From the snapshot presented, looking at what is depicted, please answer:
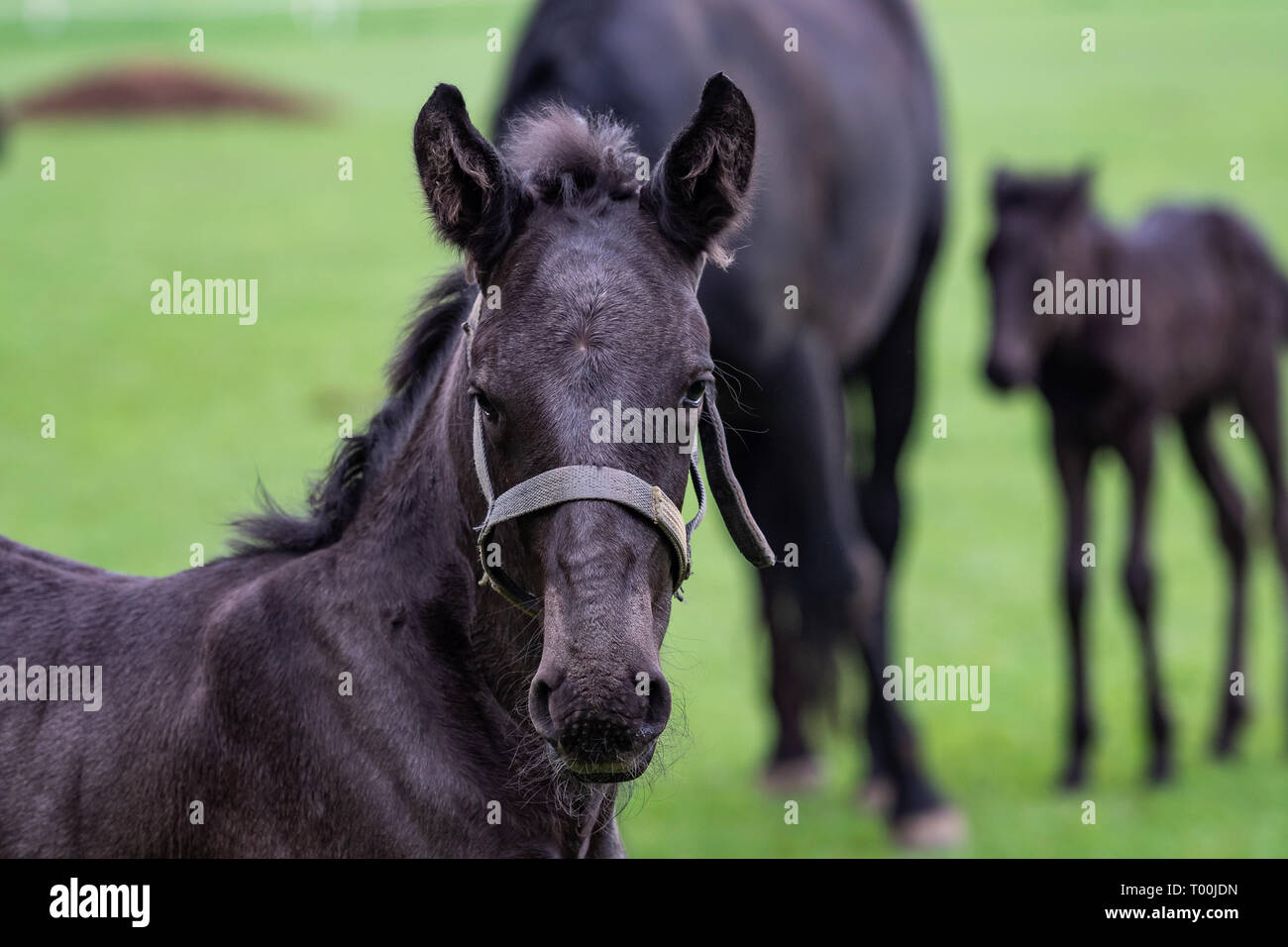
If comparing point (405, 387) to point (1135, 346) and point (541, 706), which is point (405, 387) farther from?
point (1135, 346)

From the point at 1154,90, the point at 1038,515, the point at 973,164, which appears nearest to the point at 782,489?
the point at 1038,515

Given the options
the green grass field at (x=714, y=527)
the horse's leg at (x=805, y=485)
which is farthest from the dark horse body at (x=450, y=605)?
the horse's leg at (x=805, y=485)

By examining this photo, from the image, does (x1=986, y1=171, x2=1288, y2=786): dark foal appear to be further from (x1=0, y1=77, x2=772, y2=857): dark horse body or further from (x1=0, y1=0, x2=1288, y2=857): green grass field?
(x1=0, y1=77, x2=772, y2=857): dark horse body

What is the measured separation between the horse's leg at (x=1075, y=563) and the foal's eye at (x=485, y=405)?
563 cm

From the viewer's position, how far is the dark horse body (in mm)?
2777

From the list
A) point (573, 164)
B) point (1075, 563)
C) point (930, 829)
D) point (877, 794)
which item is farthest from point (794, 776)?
point (573, 164)

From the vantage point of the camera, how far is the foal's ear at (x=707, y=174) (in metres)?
2.95

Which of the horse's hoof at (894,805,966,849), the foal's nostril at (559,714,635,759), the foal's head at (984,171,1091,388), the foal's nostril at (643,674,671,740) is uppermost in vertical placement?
the foal's head at (984,171,1091,388)

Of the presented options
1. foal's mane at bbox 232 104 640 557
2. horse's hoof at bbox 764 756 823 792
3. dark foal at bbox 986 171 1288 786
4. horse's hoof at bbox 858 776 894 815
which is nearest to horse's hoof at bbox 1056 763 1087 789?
dark foal at bbox 986 171 1288 786

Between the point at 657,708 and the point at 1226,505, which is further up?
the point at 1226,505

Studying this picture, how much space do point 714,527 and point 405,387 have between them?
10.5 meters

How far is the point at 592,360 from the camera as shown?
2.75 m

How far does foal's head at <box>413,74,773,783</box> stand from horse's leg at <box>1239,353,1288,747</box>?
618cm
